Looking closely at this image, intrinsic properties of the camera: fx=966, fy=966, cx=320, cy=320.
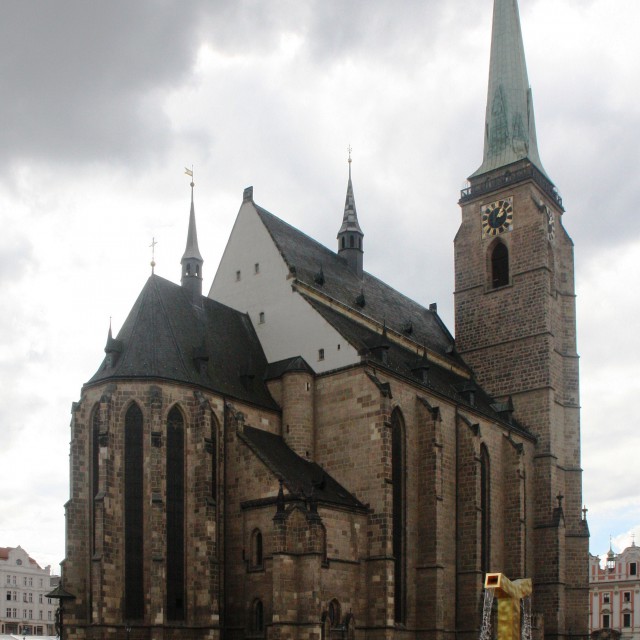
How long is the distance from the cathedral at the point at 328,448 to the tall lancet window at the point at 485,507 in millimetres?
103

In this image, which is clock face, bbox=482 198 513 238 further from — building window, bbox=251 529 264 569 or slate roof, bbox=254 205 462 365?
building window, bbox=251 529 264 569

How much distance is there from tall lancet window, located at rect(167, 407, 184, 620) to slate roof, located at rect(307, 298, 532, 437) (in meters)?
8.07

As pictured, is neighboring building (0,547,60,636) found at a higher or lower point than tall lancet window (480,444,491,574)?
lower

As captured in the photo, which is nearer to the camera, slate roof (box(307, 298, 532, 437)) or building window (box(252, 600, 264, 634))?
building window (box(252, 600, 264, 634))

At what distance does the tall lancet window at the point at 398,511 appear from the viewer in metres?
37.8

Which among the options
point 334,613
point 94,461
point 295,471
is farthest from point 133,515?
point 334,613

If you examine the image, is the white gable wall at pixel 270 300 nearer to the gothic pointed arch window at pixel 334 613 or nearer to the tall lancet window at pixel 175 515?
the tall lancet window at pixel 175 515

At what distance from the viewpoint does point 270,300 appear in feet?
140

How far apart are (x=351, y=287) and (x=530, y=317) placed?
1015 centimetres

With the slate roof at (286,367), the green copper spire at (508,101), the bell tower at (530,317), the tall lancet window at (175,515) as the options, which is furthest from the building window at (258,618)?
the green copper spire at (508,101)

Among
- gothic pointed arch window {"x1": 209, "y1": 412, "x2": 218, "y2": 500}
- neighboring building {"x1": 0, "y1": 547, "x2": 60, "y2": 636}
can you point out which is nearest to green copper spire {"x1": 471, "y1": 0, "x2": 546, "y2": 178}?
gothic pointed arch window {"x1": 209, "y1": 412, "x2": 218, "y2": 500}

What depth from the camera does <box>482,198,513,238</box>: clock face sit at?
52.9 metres

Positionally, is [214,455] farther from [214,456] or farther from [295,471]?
[295,471]

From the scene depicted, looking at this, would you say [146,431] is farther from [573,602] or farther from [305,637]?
[573,602]
